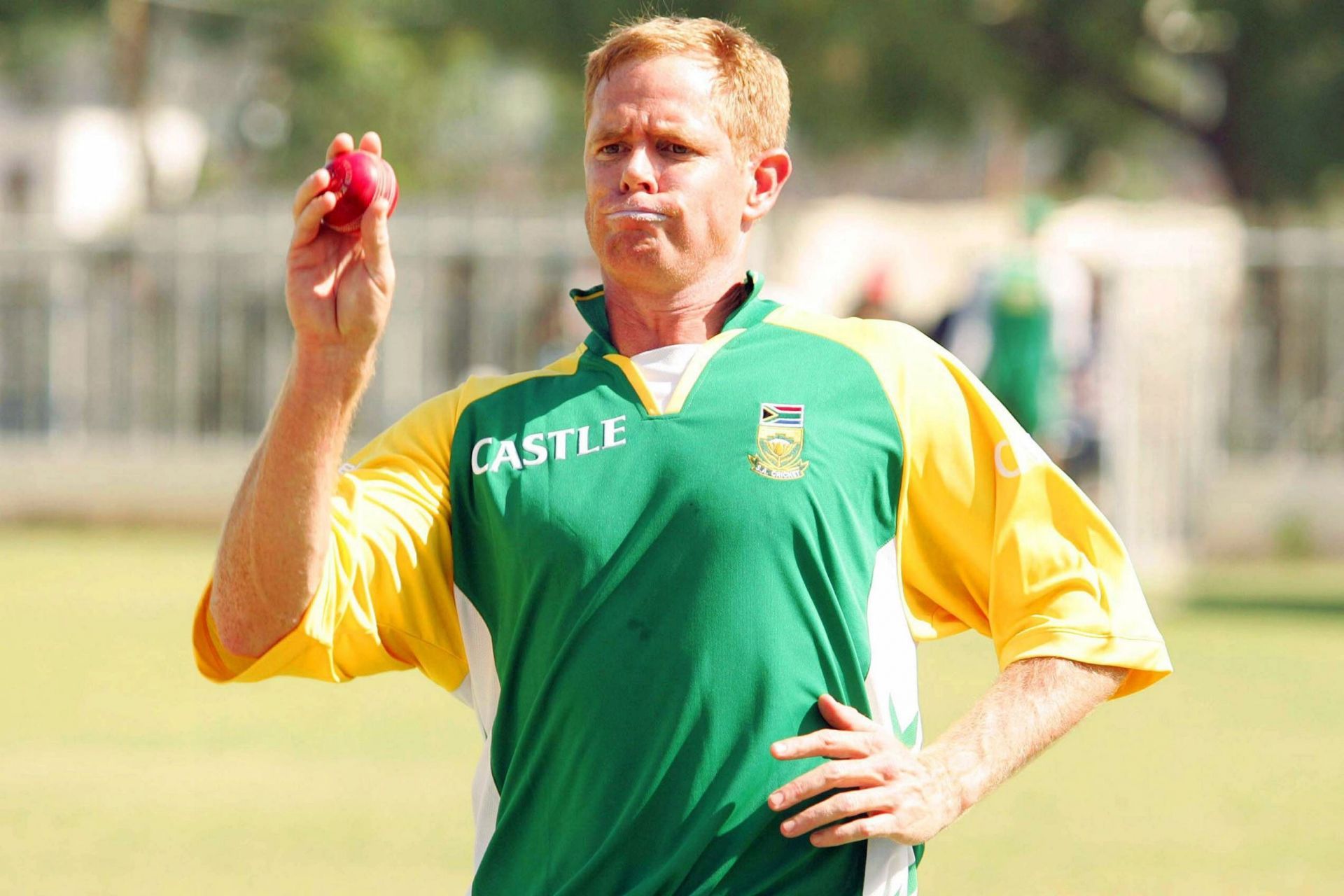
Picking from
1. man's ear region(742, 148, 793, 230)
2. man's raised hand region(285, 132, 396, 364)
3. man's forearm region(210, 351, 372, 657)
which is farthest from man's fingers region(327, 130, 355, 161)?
man's ear region(742, 148, 793, 230)

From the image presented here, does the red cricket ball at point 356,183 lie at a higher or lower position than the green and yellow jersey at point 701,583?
higher

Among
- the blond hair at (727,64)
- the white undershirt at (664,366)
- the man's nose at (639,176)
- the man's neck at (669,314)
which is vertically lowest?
the white undershirt at (664,366)

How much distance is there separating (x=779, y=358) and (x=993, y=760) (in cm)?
70

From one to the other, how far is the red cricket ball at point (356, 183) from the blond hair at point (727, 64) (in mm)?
511

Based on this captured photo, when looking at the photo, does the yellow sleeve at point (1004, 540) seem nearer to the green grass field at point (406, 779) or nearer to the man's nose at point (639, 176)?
the man's nose at point (639, 176)

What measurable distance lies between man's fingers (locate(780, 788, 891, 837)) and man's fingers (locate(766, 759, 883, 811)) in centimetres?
1

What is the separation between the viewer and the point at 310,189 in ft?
9.33

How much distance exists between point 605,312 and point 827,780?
0.91 m

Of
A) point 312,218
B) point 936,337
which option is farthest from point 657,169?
point 936,337

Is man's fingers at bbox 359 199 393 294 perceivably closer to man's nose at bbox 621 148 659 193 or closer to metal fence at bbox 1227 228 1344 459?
man's nose at bbox 621 148 659 193

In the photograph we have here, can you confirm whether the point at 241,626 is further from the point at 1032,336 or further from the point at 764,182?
the point at 1032,336

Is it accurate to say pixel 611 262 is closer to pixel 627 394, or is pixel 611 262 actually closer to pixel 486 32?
pixel 627 394

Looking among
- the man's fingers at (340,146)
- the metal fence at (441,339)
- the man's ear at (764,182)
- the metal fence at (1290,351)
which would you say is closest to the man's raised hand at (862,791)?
the man's ear at (764,182)

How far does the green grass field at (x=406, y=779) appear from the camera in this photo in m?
6.97
